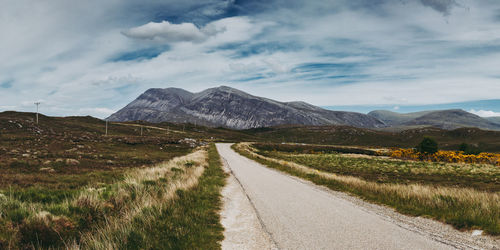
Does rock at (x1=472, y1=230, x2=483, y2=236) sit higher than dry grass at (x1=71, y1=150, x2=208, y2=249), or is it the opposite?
dry grass at (x1=71, y1=150, x2=208, y2=249)

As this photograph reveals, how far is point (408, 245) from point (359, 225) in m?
1.90

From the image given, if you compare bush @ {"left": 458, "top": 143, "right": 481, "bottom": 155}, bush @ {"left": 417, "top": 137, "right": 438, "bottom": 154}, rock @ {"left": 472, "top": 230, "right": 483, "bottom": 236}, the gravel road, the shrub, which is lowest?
bush @ {"left": 458, "top": 143, "right": 481, "bottom": 155}

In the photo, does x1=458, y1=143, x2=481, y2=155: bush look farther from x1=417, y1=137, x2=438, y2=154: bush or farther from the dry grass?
the dry grass

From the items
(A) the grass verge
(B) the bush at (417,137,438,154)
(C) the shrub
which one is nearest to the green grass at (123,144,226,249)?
(A) the grass verge

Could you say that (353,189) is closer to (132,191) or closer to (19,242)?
(132,191)

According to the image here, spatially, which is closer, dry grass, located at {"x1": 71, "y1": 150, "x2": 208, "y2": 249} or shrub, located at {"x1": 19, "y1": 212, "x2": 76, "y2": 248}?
dry grass, located at {"x1": 71, "y1": 150, "x2": 208, "y2": 249}

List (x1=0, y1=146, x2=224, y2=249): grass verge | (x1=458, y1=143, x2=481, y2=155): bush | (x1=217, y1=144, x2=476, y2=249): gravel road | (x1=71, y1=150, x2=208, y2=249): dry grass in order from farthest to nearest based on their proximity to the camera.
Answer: (x1=458, y1=143, x2=481, y2=155): bush → (x1=217, y1=144, x2=476, y2=249): gravel road → (x1=0, y1=146, x2=224, y2=249): grass verge → (x1=71, y1=150, x2=208, y2=249): dry grass

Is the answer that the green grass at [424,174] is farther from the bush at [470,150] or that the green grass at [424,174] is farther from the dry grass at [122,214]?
the bush at [470,150]

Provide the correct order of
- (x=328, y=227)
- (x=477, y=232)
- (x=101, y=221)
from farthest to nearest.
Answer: (x=328, y=227) → (x=101, y=221) → (x=477, y=232)

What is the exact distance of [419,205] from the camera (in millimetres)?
11922

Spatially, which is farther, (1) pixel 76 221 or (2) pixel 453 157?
(2) pixel 453 157

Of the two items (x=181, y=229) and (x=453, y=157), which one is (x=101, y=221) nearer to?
(x=181, y=229)

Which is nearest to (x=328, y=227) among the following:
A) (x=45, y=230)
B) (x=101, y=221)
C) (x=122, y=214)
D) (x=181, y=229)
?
(x=181, y=229)

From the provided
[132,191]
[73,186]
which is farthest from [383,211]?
[73,186]
